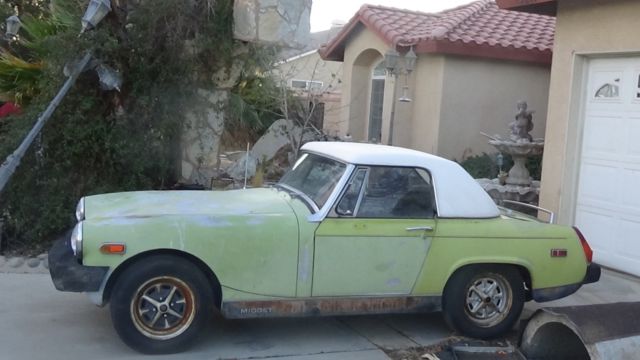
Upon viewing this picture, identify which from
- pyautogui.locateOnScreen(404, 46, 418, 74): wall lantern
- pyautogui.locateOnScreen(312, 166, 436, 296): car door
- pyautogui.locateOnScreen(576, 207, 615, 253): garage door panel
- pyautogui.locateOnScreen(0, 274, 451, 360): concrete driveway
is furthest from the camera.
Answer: pyautogui.locateOnScreen(404, 46, 418, 74): wall lantern

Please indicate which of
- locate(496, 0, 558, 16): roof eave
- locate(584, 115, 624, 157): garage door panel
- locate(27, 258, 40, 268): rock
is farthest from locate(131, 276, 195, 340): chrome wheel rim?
locate(496, 0, 558, 16): roof eave

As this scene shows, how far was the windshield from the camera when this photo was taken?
5391 mm

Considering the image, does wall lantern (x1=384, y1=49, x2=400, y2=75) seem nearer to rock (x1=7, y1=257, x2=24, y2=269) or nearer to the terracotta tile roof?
the terracotta tile roof

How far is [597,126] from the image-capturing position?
801 centimetres

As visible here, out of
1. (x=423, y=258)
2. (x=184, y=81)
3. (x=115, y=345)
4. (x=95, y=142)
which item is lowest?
(x=115, y=345)

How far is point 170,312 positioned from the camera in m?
4.88

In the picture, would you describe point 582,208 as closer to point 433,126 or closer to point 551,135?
point 551,135

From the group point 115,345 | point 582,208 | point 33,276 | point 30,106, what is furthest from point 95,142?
point 582,208

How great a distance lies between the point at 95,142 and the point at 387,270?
446 cm

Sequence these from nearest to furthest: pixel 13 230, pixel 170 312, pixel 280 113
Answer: pixel 170 312 → pixel 13 230 → pixel 280 113

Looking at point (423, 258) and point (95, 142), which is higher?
point (95, 142)

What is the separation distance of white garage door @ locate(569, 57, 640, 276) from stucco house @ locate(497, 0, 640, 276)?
0.04 ft

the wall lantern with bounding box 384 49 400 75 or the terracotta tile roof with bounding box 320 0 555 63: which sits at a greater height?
the terracotta tile roof with bounding box 320 0 555 63

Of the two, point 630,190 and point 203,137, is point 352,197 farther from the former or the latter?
point 203,137
